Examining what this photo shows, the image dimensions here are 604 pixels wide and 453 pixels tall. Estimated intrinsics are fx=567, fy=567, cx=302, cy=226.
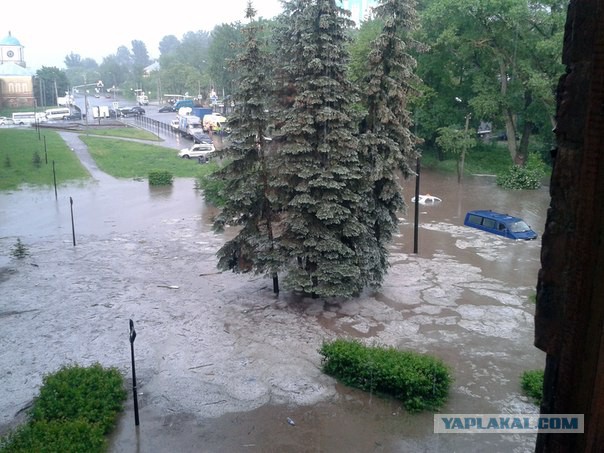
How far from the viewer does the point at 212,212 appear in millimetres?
29188

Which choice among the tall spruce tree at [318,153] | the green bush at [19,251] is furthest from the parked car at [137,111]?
the tall spruce tree at [318,153]

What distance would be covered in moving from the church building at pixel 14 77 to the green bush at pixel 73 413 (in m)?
65.6

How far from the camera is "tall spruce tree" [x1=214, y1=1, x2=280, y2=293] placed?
50.6 feet

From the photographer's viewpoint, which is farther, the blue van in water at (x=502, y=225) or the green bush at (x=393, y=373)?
the blue van in water at (x=502, y=225)

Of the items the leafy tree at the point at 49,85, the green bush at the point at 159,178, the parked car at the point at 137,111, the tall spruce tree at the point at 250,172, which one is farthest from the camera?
the leafy tree at the point at 49,85

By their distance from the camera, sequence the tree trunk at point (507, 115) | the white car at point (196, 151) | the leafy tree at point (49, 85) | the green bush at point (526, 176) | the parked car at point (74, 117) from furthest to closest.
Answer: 1. the leafy tree at point (49, 85)
2. the parked car at point (74, 117)
3. the white car at point (196, 151)
4. the tree trunk at point (507, 115)
5. the green bush at point (526, 176)

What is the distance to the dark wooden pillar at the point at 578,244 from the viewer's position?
12.6 feet

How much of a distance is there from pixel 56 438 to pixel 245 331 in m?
6.43

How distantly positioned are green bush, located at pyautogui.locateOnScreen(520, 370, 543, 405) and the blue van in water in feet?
41.6

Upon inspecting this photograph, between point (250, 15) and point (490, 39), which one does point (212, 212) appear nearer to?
point (250, 15)

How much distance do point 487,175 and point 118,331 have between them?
98.9 feet

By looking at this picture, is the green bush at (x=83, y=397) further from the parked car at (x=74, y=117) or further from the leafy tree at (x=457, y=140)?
the parked car at (x=74, y=117)

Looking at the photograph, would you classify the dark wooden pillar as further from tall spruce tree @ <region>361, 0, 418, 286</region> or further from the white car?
the white car

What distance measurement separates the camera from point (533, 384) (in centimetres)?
1137
